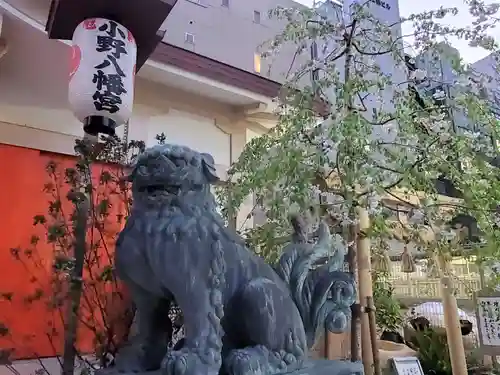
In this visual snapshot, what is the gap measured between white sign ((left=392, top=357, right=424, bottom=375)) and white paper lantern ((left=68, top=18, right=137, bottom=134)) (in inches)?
89.1

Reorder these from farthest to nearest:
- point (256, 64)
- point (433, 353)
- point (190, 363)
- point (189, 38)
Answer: point (256, 64) < point (189, 38) < point (433, 353) < point (190, 363)

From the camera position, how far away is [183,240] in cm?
113

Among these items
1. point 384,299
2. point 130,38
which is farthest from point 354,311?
point 130,38

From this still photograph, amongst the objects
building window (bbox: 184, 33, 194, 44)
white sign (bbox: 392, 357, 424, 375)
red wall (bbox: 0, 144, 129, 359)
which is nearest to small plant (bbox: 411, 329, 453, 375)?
white sign (bbox: 392, 357, 424, 375)

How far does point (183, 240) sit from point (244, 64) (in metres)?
5.81

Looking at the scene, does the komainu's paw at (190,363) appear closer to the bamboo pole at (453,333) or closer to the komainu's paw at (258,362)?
the komainu's paw at (258,362)

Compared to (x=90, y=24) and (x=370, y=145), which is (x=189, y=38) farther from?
(x=370, y=145)

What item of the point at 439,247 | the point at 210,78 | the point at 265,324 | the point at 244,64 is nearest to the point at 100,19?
the point at 210,78

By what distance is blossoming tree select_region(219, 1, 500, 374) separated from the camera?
217 cm

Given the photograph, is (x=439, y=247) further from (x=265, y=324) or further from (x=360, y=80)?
(x=265, y=324)

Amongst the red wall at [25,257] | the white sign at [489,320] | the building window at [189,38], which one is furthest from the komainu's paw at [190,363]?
the building window at [189,38]

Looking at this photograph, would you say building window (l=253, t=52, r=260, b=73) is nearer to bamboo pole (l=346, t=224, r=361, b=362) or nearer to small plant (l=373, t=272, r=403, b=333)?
small plant (l=373, t=272, r=403, b=333)

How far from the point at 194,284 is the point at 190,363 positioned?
0.61 ft

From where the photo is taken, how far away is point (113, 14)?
2668mm
